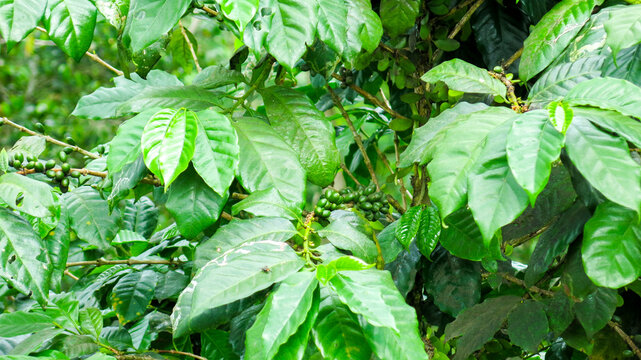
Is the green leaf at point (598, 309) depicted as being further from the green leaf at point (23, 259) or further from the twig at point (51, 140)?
the twig at point (51, 140)

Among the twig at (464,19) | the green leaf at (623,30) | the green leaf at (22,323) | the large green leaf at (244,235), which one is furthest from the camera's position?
the twig at (464,19)

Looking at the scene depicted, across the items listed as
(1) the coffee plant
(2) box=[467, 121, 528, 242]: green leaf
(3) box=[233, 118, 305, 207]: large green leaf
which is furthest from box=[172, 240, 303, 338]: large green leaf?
(2) box=[467, 121, 528, 242]: green leaf

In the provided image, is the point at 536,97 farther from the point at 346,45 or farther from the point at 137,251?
the point at 137,251

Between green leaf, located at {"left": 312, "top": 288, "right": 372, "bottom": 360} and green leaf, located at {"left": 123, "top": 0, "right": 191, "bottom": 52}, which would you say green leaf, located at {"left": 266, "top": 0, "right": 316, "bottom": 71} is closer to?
green leaf, located at {"left": 123, "top": 0, "right": 191, "bottom": 52}

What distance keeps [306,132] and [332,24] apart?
0.66 ft

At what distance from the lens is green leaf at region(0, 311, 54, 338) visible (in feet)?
3.22

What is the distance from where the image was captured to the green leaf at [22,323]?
0.98m

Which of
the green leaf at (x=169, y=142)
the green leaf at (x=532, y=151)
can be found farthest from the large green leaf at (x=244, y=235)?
the green leaf at (x=532, y=151)

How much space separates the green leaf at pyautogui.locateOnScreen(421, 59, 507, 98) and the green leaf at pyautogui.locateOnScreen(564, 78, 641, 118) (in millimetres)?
155

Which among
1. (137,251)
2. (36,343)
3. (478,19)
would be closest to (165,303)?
(137,251)

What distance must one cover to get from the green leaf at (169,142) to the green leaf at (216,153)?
0.02 metres

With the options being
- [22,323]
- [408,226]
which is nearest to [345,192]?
[408,226]

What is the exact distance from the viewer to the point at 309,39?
84 cm

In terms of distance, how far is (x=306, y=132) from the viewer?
1.02 m
